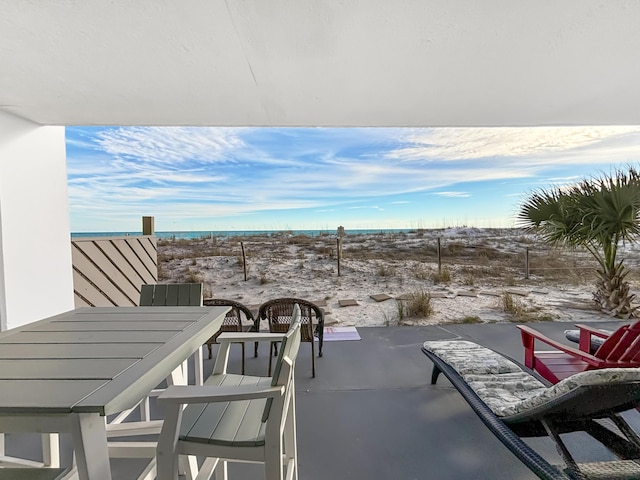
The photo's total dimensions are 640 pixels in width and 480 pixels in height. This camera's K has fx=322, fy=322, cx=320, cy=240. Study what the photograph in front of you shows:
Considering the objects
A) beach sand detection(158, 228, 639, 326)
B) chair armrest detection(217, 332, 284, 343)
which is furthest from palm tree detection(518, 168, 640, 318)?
chair armrest detection(217, 332, 284, 343)

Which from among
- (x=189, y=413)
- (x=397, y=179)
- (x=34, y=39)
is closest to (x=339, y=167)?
(x=397, y=179)

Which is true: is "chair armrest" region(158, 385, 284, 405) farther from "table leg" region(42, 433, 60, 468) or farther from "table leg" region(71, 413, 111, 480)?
"table leg" region(42, 433, 60, 468)

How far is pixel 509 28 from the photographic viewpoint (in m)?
1.74

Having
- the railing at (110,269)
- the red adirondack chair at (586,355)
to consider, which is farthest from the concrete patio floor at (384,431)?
the railing at (110,269)

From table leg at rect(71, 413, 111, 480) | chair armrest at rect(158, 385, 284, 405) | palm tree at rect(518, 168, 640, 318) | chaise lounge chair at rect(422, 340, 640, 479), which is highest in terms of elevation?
palm tree at rect(518, 168, 640, 318)

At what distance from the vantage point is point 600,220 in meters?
4.12

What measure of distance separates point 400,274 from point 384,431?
14.7ft

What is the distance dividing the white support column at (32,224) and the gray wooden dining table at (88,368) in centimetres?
119

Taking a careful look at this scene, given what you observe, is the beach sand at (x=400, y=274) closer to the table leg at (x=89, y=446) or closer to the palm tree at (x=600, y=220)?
the palm tree at (x=600, y=220)

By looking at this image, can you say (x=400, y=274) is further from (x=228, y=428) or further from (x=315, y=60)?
(x=228, y=428)

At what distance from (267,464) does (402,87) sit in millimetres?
2492

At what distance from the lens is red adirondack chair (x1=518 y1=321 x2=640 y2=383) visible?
206 cm

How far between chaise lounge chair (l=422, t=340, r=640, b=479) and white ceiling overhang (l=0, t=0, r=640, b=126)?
1.74m

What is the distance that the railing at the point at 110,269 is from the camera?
3566 mm
